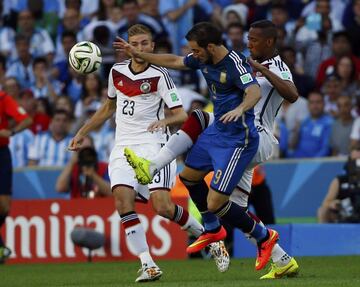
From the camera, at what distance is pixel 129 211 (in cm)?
1203

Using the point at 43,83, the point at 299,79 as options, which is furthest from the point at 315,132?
the point at 43,83

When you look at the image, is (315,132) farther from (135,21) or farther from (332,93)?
(135,21)

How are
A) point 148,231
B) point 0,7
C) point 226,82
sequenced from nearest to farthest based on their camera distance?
point 226,82, point 148,231, point 0,7

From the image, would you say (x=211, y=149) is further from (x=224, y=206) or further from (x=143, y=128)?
(x=143, y=128)

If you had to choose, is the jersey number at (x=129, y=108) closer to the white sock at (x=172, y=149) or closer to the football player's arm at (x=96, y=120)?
the football player's arm at (x=96, y=120)

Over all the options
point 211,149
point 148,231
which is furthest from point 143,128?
point 148,231

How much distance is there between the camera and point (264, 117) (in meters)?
11.7

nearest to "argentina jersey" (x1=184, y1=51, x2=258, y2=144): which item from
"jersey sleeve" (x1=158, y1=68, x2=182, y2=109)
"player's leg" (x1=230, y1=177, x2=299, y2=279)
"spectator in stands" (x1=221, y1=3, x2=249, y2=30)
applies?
"player's leg" (x1=230, y1=177, x2=299, y2=279)

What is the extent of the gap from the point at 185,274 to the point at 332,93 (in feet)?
22.3

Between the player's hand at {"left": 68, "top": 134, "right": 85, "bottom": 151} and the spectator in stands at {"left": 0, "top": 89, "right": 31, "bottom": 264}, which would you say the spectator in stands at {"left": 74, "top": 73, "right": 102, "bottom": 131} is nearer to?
the spectator in stands at {"left": 0, "top": 89, "right": 31, "bottom": 264}

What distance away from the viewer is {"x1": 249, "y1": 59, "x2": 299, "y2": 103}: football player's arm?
11.1m

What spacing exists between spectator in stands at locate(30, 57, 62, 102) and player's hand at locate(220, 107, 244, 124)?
1078cm

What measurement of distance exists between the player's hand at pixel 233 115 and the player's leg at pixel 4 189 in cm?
637

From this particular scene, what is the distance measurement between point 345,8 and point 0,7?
21.9 ft
